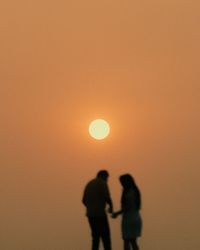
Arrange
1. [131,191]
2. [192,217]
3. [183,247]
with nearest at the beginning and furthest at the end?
[131,191], [183,247], [192,217]

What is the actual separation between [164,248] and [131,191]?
15.0 ft

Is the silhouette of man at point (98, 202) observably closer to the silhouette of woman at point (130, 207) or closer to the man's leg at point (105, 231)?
the man's leg at point (105, 231)

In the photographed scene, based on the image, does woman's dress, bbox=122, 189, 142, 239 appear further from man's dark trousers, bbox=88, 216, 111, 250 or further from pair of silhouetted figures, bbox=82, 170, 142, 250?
man's dark trousers, bbox=88, 216, 111, 250

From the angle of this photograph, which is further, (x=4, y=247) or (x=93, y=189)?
(x=4, y=247)

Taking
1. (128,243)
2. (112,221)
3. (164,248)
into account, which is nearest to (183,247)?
(164,248)

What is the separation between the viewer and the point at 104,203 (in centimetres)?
725

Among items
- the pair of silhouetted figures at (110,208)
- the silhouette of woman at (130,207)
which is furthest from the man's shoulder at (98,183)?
the silhouette of woman at (130,207)

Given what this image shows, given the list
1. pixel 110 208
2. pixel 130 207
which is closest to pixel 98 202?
pixel 110 208

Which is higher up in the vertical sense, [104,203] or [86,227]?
[86,227]

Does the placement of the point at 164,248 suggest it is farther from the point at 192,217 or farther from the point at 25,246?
the point at 25,246

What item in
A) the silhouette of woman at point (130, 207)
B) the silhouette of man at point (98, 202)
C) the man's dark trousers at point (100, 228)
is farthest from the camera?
the man's dark trousers at point (100, 228)

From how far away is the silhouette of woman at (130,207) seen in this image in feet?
22.6

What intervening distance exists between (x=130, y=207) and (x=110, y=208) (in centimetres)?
43

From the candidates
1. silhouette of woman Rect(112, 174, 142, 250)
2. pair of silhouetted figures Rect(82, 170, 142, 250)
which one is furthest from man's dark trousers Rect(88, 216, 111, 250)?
silhouette of woman Rect(112, 174, 142, 250)
